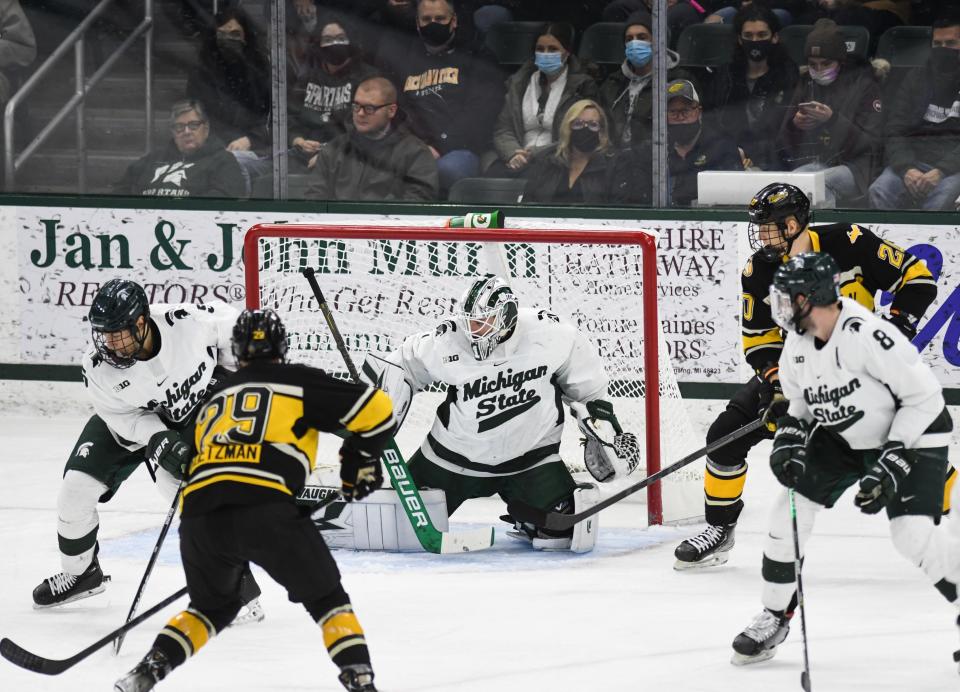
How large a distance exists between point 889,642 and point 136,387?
2087 millimetres

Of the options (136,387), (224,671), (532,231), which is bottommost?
(224,671)

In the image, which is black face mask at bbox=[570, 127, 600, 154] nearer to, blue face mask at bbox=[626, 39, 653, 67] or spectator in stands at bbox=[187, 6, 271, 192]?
blue face mask at bbox=[626, 39, 653, 67]

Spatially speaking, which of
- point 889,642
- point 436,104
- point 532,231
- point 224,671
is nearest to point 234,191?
point 436,104

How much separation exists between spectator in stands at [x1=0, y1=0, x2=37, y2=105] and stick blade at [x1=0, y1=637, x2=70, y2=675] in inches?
172

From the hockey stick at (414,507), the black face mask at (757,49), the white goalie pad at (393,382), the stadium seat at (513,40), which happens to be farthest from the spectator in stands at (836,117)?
the hockey stick at (414,507)

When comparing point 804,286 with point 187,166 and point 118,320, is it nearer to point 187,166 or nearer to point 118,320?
point 118,320

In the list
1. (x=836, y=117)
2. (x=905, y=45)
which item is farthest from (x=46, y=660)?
(x=905, y=45)

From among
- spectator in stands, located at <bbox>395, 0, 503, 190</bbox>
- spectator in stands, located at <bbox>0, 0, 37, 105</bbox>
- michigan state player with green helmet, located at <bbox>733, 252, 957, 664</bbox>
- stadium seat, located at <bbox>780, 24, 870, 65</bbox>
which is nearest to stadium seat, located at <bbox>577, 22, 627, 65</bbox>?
spectator in stands, located at <bbox>395, 0, 503, 190</bbox>

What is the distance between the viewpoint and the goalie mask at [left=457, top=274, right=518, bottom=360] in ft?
16.0

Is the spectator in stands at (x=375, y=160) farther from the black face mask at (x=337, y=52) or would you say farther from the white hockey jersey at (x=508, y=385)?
the white hockey jersey at (x=508, y=385)

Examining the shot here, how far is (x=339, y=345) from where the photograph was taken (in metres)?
5.07

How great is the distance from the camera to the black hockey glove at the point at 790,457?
3.68 meters

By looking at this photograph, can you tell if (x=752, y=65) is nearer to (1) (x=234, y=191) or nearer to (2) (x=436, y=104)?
(2) (x=436, y=104)

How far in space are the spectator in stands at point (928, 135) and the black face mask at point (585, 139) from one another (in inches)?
45.8
